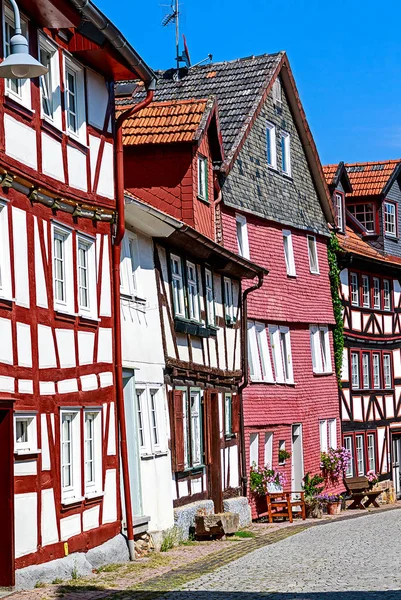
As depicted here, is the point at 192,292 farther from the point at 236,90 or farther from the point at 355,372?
the point at 355,372

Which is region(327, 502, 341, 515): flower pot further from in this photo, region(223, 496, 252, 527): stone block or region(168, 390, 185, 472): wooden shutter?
region(168, 390, 185, 472): wooden shutter

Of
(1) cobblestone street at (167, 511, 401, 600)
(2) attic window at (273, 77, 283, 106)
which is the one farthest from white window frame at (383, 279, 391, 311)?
(1) cobblestone street at (167, 511, 401, 600)

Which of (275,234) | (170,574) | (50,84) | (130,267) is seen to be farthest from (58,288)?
(275,234)

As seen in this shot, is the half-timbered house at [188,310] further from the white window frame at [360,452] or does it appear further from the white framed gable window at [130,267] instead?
the white window frame at [360,452]

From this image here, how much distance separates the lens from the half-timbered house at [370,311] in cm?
3822

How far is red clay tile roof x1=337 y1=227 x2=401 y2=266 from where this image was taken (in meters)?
38.5

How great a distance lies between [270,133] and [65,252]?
1694 centimetres

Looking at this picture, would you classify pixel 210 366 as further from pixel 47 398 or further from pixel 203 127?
pixel 47 398

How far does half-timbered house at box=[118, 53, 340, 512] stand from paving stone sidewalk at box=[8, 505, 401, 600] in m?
6.94

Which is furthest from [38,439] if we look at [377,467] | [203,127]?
[377,467]

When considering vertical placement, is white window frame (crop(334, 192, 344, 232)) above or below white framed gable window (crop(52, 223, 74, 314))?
above

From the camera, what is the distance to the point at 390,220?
43.4m

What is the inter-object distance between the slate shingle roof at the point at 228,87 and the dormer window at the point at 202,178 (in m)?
2.64

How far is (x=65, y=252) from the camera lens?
16609mm
